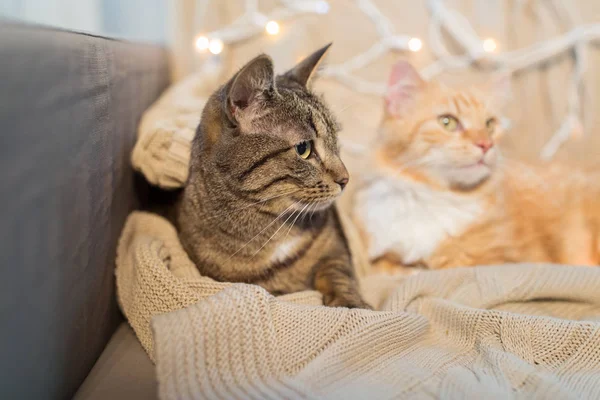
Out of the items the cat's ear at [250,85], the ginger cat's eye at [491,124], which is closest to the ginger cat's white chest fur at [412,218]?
the ginger cat's eye at [491,124]

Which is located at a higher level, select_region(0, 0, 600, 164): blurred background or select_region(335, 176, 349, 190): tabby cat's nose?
select_region(0, 0, 600, 164): blurred background

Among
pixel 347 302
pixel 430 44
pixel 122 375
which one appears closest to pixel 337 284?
pixel 347 302

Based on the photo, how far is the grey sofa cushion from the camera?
0.82m

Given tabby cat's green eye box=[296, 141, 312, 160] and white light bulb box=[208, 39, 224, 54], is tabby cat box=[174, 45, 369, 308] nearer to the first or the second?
tabby cat's green eye box=[296, 141, 312, 160]

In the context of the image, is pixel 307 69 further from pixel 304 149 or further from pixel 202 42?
pixel 202 42

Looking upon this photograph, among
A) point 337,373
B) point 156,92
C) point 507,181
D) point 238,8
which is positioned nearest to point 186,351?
point 337,373

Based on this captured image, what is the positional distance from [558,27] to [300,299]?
5.32 feet

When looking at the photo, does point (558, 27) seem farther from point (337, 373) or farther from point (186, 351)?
point (186, 351)

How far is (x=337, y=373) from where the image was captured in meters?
0.77

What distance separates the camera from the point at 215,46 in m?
1.80

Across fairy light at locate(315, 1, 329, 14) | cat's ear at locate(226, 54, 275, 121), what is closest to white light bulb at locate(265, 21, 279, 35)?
fairy light at locate(315, 1, 329, 14)

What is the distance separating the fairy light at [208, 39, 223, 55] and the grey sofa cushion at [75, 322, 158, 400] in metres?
1.21

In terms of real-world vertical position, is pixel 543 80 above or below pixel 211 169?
above

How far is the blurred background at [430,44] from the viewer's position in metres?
1.79
